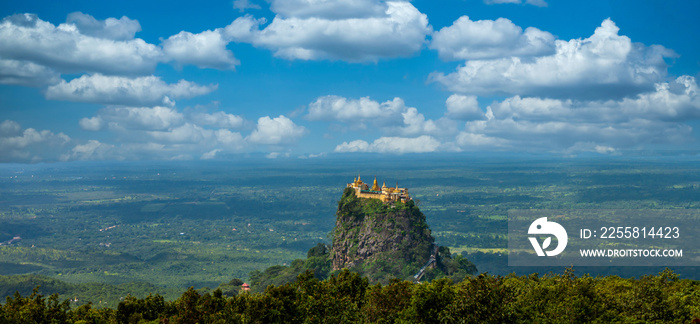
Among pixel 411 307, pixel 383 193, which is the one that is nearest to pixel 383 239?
pixel 383 193

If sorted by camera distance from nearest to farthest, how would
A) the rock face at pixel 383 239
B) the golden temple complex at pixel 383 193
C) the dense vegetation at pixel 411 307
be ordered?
the dense vegetation at pixel 411 307
the rock face at pixel 383 239
the golden temple complex at pixel 383 193

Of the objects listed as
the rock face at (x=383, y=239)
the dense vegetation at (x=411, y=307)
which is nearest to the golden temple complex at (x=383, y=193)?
the rock face at (x=383, y=239)

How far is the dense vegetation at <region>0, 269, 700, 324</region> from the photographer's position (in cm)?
3447

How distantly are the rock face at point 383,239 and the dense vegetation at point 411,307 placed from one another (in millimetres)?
46854

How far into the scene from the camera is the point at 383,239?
90312 millimetres

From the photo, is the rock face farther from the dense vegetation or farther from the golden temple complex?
the dense vegetation

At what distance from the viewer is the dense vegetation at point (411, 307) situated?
113 feet

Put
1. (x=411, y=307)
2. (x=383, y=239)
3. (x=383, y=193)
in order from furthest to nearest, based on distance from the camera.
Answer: (x=383, y=193)
(x=383, y=239)
(x=411, y=307)

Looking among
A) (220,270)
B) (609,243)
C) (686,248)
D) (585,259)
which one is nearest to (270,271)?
(220,270)

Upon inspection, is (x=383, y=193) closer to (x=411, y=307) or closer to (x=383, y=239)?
(x=383, y=239)

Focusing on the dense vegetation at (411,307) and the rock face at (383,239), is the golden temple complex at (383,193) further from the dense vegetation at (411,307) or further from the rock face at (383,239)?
the dense vegetation at (411,307)

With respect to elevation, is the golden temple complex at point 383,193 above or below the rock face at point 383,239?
above

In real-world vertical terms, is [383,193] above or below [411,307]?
above

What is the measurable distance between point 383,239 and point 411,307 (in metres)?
54.0
